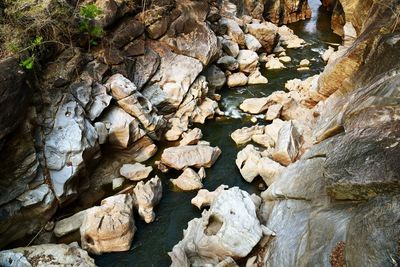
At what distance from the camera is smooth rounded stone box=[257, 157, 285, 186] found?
10.9m

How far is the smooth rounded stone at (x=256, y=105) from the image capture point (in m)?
15.1

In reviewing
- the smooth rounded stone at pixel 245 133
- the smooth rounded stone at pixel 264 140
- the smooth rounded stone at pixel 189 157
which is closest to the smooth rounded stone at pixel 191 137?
the smooth rounded stone at pixel 189 157

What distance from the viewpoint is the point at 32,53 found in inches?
439

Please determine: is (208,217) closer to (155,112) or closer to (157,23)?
(155,112)

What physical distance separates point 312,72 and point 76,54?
1177 cm

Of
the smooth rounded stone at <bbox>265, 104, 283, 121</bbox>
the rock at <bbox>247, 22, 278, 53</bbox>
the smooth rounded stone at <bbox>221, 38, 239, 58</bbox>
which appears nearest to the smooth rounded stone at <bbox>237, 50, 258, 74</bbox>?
the smooth rounded stone at <bbox>221, 38, 239, 58</bbox>

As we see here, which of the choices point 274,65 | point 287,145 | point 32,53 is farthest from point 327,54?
point 32,53

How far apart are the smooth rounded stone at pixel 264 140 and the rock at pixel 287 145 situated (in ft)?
2.50

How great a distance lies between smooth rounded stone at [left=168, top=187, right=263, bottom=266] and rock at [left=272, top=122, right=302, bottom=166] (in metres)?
2.76

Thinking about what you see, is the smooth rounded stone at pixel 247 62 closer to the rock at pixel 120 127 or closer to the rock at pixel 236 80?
the rock at pixel 236 80

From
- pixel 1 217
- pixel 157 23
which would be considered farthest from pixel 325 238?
pixel 157 23

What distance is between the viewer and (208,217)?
8781mm

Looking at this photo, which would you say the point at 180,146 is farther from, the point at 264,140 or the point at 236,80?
the point at 236,80

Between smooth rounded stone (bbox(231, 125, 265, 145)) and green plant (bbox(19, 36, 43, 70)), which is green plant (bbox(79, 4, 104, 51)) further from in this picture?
smooth rounded stone (bbox(231, 125, 265, 145))
